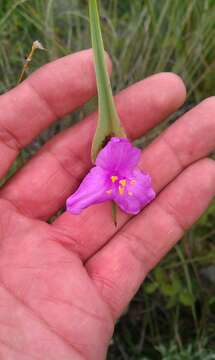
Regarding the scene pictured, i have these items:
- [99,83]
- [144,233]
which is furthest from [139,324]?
[99,83]

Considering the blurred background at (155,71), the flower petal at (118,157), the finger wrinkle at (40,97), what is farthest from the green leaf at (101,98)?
the blurred background at (155,71)

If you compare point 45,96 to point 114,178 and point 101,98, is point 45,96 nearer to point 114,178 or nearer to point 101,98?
point 101,98

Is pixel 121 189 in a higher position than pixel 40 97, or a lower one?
lower

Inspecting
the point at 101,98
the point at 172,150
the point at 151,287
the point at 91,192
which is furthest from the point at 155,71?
the point at 151,287

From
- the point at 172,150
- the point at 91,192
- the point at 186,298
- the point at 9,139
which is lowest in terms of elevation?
the point at 186,298

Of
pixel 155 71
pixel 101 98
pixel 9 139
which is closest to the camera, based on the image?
pixel 101 98

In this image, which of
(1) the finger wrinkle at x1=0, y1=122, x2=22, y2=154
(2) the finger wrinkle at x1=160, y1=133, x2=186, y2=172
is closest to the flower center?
(2) the finger wrinkle at x1=160, y1=133, x2=186, y2=172
